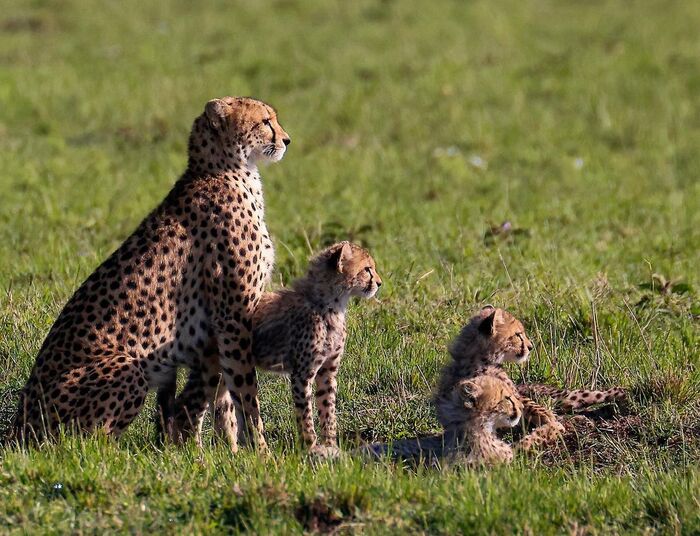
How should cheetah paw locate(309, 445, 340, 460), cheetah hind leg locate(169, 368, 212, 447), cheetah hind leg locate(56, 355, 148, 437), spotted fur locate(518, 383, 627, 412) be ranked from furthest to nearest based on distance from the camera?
1. spotted fur locate(518, 383, 627, 412)
2. cheetah hind leg locate(169, 368, 212, 447)
3. cheetah hind leg locate(56, 355, 148, 437)
4. cheetah paw locate(309, 445, 340, 460)

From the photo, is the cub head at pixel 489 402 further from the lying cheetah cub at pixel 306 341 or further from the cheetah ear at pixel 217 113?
the cheetah ear at pixel 217 113

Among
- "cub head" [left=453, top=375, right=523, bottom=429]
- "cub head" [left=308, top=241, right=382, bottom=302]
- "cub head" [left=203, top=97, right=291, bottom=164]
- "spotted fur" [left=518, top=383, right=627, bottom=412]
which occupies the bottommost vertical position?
"spotted fur" [left=518, top=383, right=627, bottom=412]

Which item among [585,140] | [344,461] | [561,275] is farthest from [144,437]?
[585,140]

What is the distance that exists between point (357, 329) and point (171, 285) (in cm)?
138

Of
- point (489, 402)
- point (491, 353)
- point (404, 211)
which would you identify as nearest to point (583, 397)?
point (491, 353)

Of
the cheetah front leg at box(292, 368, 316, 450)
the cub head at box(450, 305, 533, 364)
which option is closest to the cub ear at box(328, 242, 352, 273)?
the cheetah front leg at box(292, 368, 316, 450)

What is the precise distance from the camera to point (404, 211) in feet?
32.1

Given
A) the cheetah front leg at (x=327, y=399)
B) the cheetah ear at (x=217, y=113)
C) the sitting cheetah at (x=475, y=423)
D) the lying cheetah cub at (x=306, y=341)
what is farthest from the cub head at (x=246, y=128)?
the sitting cheetah at (x=475, y=423)

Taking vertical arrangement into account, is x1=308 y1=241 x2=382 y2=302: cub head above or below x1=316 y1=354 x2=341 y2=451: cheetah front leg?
above

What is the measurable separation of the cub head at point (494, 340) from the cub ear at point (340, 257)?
2.07ft

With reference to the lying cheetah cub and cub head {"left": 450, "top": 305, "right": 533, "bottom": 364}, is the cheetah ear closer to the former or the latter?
the lying cheetah cub

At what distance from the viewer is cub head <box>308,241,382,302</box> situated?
592cm

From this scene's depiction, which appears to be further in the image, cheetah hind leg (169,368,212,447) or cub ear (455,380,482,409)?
cheetah hind leg (169,368,212,447)

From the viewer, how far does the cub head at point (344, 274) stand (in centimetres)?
592
